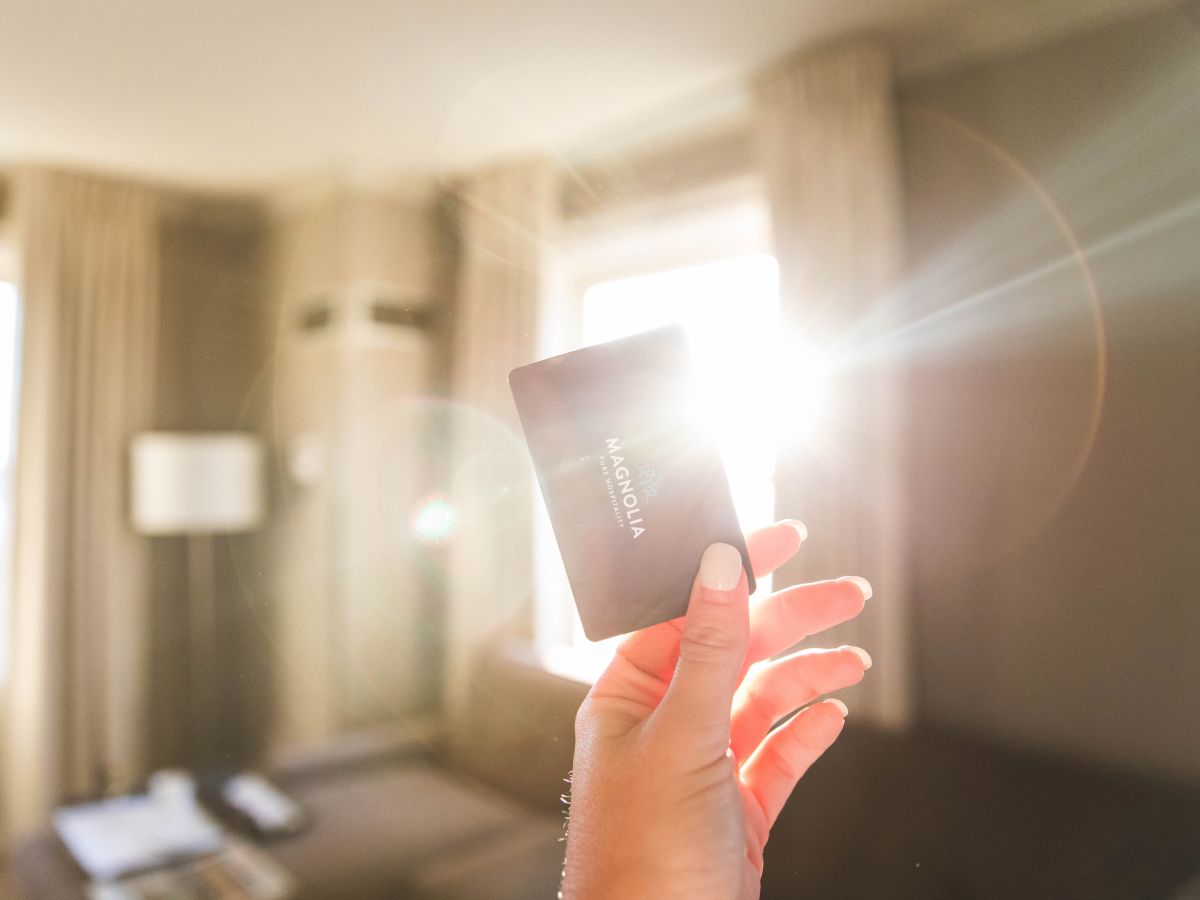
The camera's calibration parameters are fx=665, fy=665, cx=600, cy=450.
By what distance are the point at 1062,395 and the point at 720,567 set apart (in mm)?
622

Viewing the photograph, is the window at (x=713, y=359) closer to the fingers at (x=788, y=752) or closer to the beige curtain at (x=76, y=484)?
the fingers at (x=788, y=752)

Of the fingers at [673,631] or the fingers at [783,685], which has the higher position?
the fingers at [673,631]

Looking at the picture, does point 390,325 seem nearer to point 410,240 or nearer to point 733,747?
point 410,240

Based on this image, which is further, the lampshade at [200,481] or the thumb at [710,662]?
the lampshade at [200,481]

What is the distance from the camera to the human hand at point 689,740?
12.9 inches

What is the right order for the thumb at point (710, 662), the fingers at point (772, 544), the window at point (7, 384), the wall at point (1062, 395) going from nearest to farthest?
the thumb at point (710, 662)
the fingers at point (772, 544)
the window at point (7, 384)
the wall at point (1062, 395)

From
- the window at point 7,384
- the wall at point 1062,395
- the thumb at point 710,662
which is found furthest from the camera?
the wall at point 1062,395

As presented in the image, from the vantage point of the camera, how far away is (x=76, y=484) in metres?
0.57

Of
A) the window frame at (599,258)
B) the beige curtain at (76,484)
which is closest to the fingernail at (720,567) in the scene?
the window frame at (599,258)

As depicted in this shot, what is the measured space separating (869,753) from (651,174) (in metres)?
0.60

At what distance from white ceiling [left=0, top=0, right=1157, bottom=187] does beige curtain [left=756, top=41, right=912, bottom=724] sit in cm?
11

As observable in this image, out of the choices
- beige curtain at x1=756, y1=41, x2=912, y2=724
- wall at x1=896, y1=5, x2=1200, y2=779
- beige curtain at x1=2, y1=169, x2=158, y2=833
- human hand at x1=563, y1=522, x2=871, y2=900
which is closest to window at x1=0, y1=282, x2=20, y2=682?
beige curtain at x1=2, y1=169, x2=158, y2=833

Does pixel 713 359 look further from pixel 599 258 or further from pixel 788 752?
pixel 788 752

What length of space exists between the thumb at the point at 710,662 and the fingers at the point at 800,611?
0.10 metres
